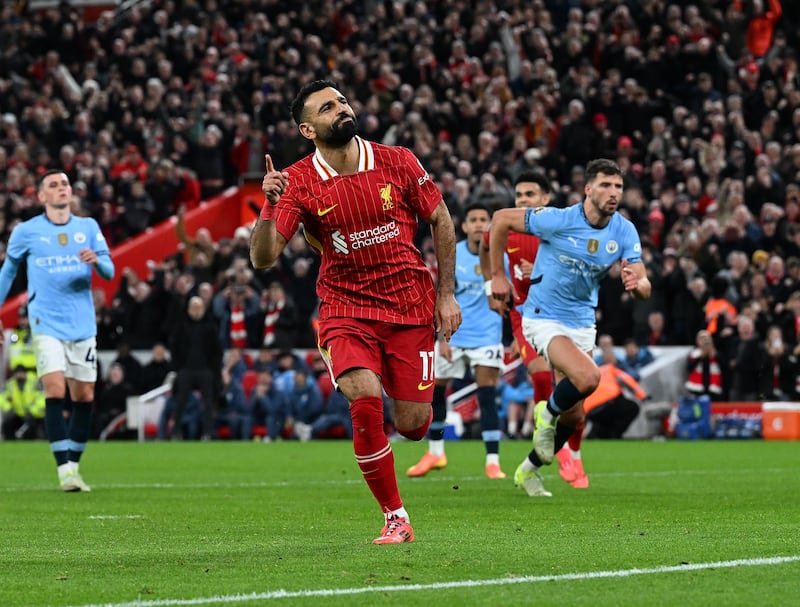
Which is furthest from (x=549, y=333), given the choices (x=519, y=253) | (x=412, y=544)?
(x=412, y=544)

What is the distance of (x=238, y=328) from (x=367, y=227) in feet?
62.2

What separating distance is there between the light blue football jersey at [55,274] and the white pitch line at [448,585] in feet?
25.7

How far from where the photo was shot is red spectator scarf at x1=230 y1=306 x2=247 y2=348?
27.4 meters

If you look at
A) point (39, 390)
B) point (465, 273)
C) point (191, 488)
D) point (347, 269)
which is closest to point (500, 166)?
point (39, 390)

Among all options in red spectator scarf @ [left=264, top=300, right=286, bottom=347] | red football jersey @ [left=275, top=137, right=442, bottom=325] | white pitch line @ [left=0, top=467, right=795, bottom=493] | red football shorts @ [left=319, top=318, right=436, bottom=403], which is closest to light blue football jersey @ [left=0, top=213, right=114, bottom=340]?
white pitch line @ [left=0, top=467, right=795, bottom=493]

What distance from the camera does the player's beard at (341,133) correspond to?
855cm

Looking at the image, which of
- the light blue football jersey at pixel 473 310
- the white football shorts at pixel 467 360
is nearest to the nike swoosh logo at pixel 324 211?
the light blue football jersey at pixel 473 310

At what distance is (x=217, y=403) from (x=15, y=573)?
1944 cm

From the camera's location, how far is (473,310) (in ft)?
53.5

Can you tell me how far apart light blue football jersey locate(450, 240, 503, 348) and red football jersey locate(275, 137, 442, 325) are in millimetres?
7110

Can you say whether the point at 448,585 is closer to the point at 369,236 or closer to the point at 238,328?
the point at 369,236

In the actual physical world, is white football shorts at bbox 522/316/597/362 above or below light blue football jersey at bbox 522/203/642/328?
below

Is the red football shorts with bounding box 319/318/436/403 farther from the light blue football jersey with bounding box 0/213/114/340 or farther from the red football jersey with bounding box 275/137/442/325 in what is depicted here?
the light blue football jersey with bounding box 0/213/114/340

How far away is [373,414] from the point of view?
A: 27.6 feet
